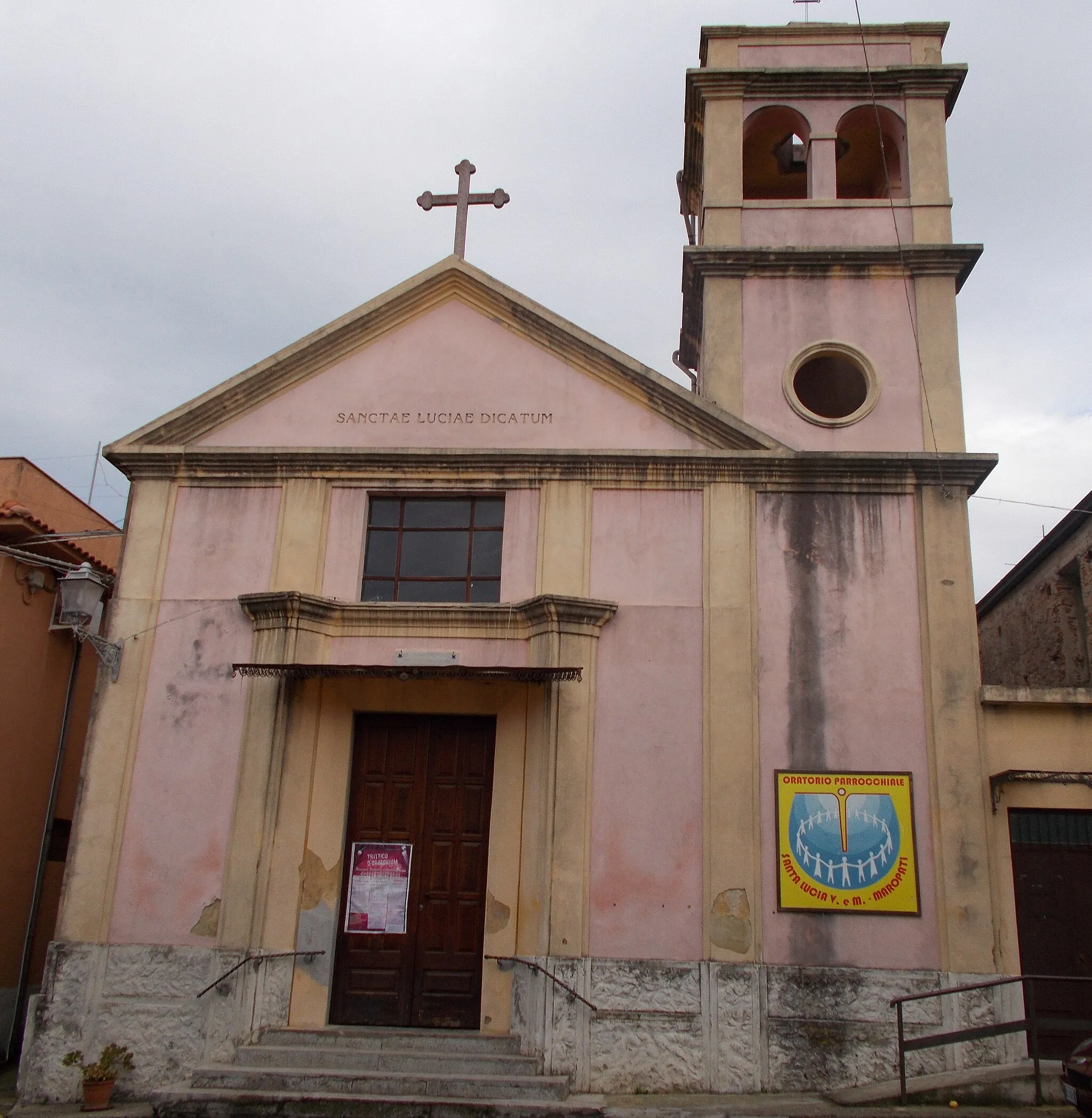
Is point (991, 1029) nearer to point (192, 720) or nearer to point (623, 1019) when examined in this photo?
point (623, 1019)

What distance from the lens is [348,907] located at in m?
11.1

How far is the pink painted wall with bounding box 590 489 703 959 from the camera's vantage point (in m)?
10.6

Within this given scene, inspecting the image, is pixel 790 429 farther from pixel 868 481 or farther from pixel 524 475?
pixel 524 475

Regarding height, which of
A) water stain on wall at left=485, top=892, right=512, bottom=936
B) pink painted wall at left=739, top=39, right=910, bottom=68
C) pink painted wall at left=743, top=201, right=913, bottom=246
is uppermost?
pink painted wall at left=739, top=39, right=910, bottom=68

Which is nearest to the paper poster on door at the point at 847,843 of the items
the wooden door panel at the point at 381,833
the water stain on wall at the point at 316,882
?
the wooden door panel at the point at 381,833

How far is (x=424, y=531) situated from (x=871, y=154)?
8.16 meters

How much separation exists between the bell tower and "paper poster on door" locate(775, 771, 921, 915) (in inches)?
147

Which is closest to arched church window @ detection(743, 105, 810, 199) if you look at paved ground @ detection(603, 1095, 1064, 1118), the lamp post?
the lamp post

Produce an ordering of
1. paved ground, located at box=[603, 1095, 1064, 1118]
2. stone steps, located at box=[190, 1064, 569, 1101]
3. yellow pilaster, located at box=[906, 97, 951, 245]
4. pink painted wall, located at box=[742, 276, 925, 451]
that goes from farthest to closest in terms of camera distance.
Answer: yellow pilaster, located at box=[906, 97, 951, 245] < pink painted wall, located at box=[742, 276, 925, 451] < stone steps, located at box=[190, 1064, 569, 1101] < paved ground, located at box=[603, 1095, 1064, 1118]

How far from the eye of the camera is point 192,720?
1148cm

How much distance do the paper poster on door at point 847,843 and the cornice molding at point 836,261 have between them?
225 inches

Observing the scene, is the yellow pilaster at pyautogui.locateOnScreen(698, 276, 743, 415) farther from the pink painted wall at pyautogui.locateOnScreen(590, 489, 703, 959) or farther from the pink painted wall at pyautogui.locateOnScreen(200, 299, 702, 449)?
the pink painted wall at pyautogui.locateOnScreen(590, 489, 703, 959)

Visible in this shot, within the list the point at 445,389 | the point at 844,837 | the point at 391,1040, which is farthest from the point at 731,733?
the point at 445,389

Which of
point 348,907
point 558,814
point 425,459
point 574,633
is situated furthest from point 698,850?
point 425,459
